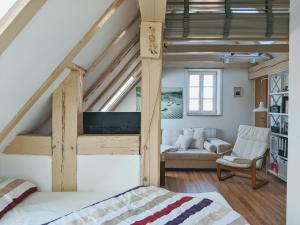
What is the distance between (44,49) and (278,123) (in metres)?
4.54

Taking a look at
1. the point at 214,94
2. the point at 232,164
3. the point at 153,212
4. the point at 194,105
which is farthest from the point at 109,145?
the point at 214,94

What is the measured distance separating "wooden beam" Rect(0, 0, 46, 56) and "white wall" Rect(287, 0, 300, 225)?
2.00m

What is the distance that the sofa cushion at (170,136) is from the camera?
616 centimetres

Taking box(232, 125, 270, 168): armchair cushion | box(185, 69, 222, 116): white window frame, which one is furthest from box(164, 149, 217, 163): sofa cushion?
box(185, 69, 222, 116): white window frame

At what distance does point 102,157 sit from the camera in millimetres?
2143

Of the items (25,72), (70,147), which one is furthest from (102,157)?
(25,72)

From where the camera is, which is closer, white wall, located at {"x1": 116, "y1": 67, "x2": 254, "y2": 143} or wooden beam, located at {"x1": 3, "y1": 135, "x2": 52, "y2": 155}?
wooden beam, located at {"x1": 3, "y1": 135, "x2": 52, "y2": 155}

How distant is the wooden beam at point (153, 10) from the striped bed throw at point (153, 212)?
120cm

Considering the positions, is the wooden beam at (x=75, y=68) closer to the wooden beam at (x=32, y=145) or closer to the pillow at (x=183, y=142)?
the wooden beam at (x=32, y=145)

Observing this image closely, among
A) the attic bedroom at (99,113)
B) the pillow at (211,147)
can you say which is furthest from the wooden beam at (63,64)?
the pillow at (211,147)

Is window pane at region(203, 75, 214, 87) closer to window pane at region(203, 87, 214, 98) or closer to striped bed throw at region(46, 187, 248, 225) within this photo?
window pane at region(203, 87, 214, 98)

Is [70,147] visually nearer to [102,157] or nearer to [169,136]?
[102,157]

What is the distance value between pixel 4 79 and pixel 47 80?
16.3 inches

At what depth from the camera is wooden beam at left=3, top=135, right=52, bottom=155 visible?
2154mm
